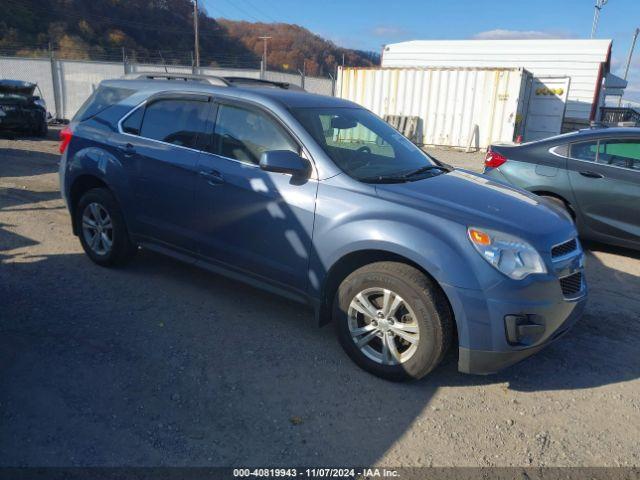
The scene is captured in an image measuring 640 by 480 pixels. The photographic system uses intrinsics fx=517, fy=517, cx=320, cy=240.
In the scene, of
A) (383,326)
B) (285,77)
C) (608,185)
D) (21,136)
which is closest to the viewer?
(383,326)

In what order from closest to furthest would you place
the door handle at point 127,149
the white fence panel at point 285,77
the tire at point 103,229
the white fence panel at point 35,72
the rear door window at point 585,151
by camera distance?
the door handle at point 127,149, the tire at point 103,229, the rear door window at point 585,151, the white fence panel at point 285,77, the white fence panel at point 35,72

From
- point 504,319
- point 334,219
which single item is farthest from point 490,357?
point 334,219

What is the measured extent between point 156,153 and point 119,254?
1.13m

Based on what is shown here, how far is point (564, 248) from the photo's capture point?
11.2 ft

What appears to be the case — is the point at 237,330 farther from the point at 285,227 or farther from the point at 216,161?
the point at 216,161

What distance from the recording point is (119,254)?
4.91 m

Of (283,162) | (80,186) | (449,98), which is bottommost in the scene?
(80,186)

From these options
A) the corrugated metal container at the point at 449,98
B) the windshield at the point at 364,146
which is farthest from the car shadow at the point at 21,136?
the windshield at the point at 364,146

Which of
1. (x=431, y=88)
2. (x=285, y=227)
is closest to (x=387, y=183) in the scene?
(x=285, y=227)

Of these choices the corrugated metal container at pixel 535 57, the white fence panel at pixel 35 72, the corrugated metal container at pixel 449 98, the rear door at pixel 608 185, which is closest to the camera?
the rear door at pixel 608 185

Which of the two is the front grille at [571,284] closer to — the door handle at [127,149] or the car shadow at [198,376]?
the car shadow at [198,376]

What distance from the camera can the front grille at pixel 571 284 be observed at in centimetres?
326

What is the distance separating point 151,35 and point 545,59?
1573 inches

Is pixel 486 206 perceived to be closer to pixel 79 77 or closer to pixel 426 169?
pixel 426 169
